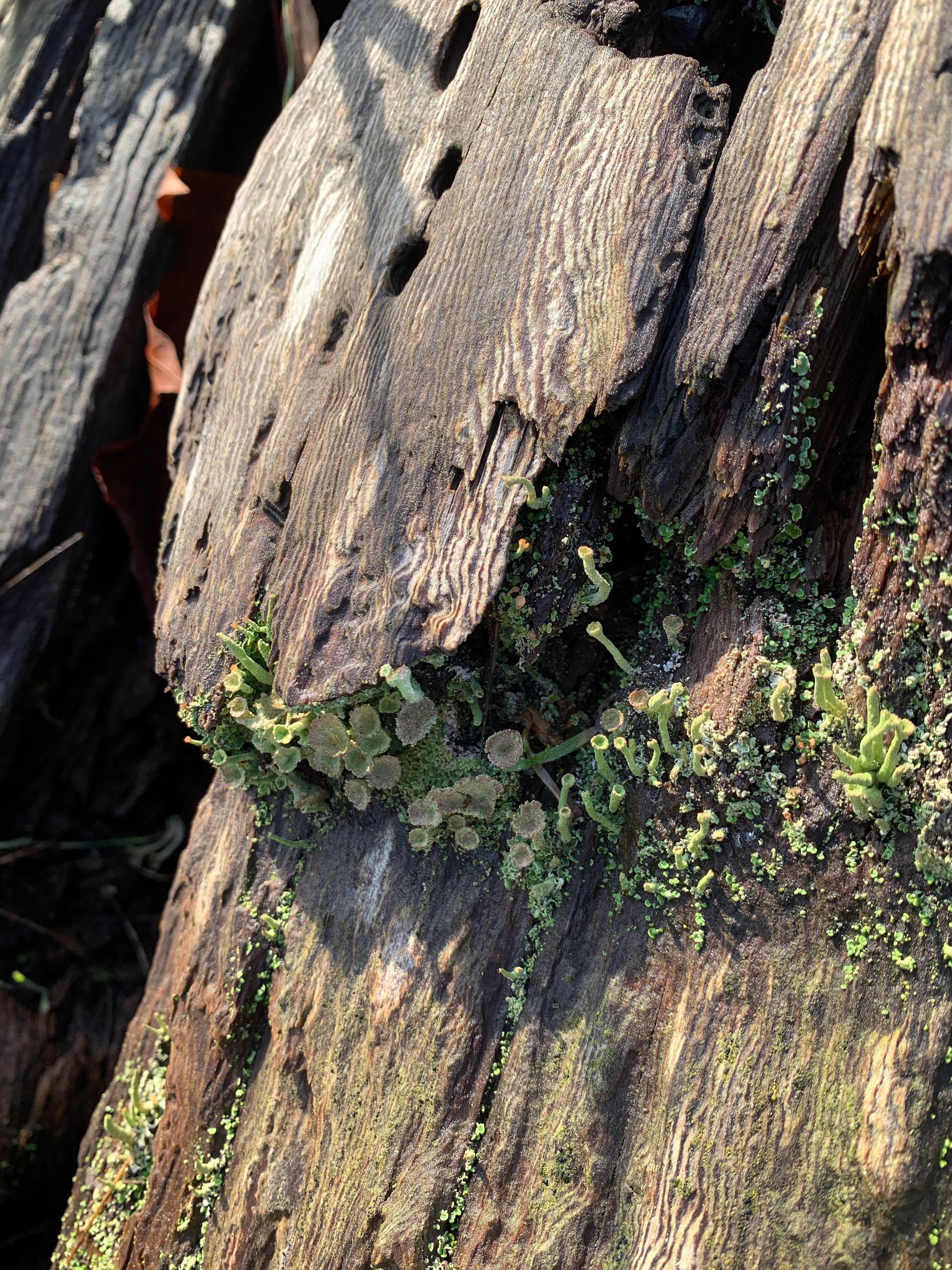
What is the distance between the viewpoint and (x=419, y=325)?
256 centimetres

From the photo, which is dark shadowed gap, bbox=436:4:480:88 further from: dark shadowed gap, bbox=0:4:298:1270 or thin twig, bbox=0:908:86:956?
thin twig, bbox=0:908:86:956

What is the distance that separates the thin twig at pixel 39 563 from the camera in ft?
12.1

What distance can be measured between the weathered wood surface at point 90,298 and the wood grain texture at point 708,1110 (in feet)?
8.64

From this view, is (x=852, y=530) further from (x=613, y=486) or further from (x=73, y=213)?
(x=73, y=213)

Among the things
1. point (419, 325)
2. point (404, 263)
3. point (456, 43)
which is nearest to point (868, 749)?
point (419, 325)

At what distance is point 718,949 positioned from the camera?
228cm

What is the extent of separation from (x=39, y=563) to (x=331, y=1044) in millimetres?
2294

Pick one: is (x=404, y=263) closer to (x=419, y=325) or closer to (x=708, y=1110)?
(x=419, y=325)

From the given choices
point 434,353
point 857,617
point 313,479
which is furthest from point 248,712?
point 857,617

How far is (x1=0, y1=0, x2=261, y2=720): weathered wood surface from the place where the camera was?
3.69 meters

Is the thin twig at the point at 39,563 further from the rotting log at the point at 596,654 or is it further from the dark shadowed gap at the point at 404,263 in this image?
the dark shadowed gap at the point at 404,263

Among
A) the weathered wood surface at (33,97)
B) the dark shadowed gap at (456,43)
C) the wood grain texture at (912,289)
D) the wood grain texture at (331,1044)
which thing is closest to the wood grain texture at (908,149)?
the wood grain texture at (912,289)

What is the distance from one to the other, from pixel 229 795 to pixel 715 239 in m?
2.20

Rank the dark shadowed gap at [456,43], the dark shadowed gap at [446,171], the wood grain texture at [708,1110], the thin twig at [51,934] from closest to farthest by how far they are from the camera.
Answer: the wood grain texture at [708,1110] < the dark shadowed gap at [446,171] < the dark shadowed gap at [456,43] < the thin twig at [51,934]
